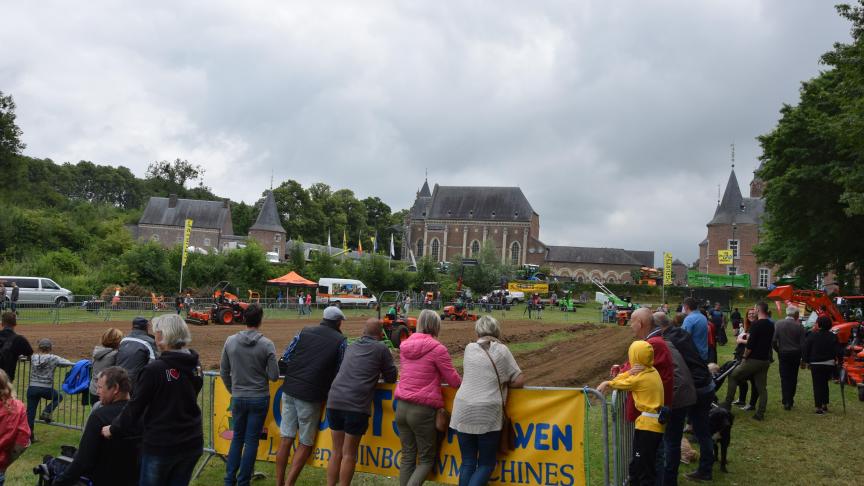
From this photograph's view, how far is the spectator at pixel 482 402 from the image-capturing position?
5.22 meters

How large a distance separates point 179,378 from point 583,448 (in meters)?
3.35

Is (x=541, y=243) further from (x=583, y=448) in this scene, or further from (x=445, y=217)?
(x=583, y=448)

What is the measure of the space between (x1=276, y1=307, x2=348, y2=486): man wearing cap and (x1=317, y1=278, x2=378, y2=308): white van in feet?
119

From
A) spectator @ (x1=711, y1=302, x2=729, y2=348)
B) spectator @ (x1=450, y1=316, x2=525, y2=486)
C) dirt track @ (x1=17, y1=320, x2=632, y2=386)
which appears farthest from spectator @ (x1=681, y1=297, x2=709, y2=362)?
spectator @ (x1=711, y1=302, x2=729, y2=348)

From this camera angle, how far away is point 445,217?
314 ft

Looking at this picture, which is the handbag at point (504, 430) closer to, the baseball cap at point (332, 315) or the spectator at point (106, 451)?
the baseball cap at point (332, 315)

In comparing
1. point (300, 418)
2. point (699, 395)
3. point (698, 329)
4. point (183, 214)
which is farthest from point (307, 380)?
point (183, 214)

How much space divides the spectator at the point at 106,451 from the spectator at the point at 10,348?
13.7ft

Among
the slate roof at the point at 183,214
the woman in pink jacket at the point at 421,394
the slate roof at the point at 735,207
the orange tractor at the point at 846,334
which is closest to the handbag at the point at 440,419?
the woman in pink jacket at the point at 421,394

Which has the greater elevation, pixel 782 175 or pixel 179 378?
pixel 782 175

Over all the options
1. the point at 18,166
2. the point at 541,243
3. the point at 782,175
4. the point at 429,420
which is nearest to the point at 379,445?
the point at 429,420

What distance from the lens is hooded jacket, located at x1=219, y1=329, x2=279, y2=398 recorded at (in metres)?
6.00

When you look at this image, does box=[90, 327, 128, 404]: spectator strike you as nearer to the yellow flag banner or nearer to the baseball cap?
the baseball cap

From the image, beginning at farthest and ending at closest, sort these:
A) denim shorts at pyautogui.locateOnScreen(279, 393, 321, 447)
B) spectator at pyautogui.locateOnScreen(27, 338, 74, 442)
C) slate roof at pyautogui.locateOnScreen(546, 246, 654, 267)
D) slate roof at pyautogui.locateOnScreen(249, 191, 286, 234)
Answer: slate roof at pyautogui.locateOnScreen(546, 246, 654, 267) < slate roof at pyautogui.locateOnScreen(249, 191, 286, 234) < spectator at pyautogui.locateOnScreen(27, 338, 74, 442) < denim shorts at pyautogui.locateOnScreen(279, 393, 321, 447)
